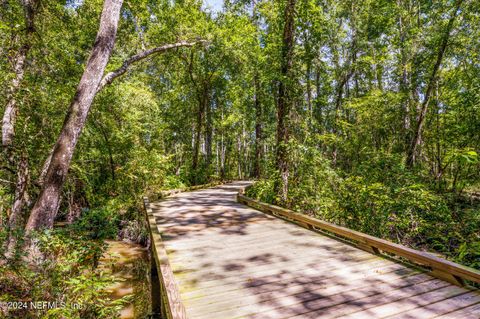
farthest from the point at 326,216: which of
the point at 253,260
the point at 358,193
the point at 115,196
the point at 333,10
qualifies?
the point at 333,10

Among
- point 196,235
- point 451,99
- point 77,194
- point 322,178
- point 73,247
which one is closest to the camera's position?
point 73,247

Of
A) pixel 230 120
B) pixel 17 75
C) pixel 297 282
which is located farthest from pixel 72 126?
pixel 230 120

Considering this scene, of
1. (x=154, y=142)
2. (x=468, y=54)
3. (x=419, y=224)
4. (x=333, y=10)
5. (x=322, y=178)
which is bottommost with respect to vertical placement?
(x=419, y=224)

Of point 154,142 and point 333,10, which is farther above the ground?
point 333,10

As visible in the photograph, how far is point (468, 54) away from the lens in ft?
54.5

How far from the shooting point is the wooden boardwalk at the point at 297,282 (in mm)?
3154

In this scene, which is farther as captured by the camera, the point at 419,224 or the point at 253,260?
the point at 419,224

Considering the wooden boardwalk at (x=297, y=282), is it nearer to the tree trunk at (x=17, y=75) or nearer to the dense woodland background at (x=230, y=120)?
the dense woodland background at (x=230, y=120)

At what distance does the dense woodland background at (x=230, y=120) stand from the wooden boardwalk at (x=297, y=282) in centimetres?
149

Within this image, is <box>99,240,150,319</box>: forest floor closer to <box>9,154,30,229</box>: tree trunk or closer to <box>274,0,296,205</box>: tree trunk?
<box>9,154,30,229</box>: tree trunk

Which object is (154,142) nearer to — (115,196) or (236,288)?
(115,196)

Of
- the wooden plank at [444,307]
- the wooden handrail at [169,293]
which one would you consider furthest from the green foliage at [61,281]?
the wooden plank at [444,307]

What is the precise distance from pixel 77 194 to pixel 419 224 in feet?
44.1

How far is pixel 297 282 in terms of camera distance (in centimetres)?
385
